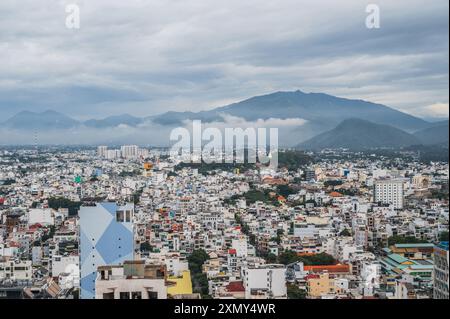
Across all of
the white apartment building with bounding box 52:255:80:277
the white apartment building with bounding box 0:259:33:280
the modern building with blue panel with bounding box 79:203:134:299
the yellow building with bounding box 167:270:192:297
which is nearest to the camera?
the modern building with blue panel with bounding box 79:203:134:299

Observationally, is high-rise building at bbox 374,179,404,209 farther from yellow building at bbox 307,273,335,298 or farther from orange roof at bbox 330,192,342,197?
yellow building at bbox 307,273,335,298

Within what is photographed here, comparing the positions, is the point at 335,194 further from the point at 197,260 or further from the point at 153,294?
the point at 153,294

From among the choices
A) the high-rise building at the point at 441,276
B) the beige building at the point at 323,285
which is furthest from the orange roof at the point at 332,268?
the high-rise building at the point at 441,276

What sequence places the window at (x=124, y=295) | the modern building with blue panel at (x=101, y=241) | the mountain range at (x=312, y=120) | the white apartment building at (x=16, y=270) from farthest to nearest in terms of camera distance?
the mountain range at (x=312, y=120) < the white apartment building at (x=16, y=270) < the modern building with blue panel at (x=101, y=241) < the window at (x=124, y=295)

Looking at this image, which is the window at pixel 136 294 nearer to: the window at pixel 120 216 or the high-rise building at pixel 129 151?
the window at pixel 120 216

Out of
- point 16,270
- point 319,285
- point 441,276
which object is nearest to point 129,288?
point 441,276

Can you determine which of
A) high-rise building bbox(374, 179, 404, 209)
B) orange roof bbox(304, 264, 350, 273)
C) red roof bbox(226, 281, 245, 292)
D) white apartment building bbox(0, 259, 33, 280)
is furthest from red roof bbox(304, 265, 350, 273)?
white apartment building bbox(0, 259, 33, 280)
